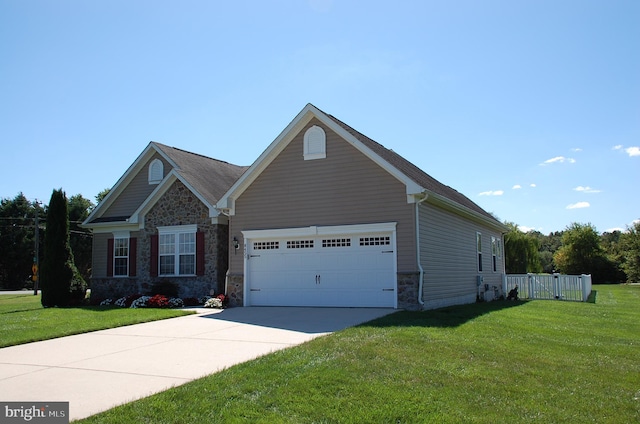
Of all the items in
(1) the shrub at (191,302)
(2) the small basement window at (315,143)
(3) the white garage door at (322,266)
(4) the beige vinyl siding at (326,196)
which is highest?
(2) the small basement window at (315,143)

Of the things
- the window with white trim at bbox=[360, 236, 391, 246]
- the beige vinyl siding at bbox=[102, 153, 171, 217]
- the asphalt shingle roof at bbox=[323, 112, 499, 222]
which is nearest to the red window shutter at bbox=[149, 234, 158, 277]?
the beige vinyl siding at bbox=[102, 153, 171, 217]

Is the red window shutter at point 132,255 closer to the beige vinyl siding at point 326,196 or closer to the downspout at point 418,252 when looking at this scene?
the beige vinyl siding at point 326,196

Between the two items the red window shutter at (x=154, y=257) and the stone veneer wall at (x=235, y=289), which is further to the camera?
the red window shutter at (x=154, y=257)

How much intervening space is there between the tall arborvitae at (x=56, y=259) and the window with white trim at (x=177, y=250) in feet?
11.8

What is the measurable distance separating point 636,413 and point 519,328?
19.4ft

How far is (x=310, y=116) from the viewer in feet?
54.1

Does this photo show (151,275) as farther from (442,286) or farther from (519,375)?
(519,375)

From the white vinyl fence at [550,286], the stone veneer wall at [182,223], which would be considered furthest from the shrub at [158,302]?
the white vinyl fence at [550,286]

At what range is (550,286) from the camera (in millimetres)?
23844

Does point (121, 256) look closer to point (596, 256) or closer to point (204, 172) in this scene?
point (204, 172)

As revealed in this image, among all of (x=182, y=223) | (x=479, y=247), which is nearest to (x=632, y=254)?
(x=479, y=247)

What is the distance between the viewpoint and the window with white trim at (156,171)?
2297 cm

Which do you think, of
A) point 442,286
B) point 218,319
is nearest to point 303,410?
point 218,319

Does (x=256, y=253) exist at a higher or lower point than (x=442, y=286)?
higher
